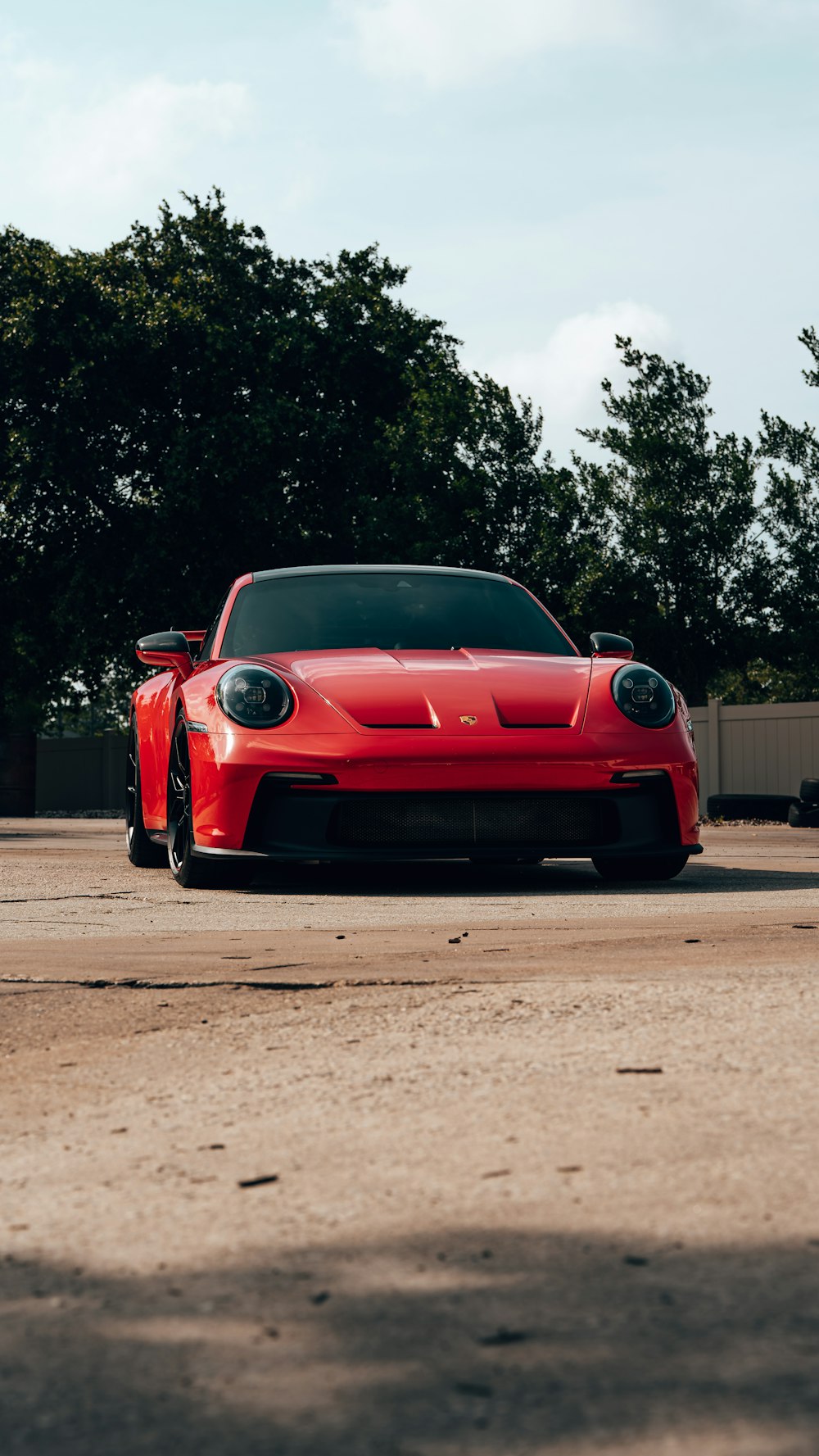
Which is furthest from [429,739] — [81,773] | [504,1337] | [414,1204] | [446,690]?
[81,773]

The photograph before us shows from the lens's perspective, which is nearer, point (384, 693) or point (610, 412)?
point (384, 693)

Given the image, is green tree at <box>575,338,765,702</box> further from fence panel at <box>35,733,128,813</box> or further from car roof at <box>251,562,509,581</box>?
car roof at <box>251,562,509,581</box>

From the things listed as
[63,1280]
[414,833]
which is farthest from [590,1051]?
[414,833]

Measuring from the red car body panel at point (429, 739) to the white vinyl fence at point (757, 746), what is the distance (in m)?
13.5

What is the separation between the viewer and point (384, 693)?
657 cm

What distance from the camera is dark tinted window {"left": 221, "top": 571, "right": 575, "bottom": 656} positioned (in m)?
7.51

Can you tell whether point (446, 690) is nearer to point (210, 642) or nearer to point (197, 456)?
point (210, 642)

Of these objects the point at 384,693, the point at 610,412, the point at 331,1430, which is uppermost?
the point at 610,412

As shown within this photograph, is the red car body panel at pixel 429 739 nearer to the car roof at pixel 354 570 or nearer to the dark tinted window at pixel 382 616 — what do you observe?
the dark tinted window at pixel 382 616

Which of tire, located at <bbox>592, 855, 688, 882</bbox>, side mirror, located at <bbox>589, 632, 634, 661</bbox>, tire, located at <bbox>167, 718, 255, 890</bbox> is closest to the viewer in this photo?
tire, located at <bbox>167, 718, 255, 890</bbox>

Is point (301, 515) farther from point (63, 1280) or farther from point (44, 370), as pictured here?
point (63, 1280)

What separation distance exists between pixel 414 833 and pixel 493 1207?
171 inches

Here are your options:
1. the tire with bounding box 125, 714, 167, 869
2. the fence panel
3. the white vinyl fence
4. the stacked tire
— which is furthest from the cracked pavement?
the fence panel

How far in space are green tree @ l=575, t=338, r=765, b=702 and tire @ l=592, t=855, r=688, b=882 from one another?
19.7m
